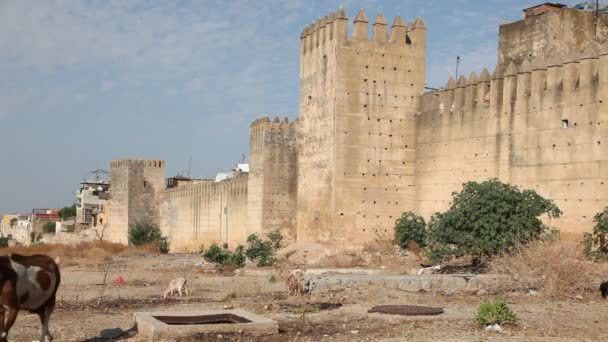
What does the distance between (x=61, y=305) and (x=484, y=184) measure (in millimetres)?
8473

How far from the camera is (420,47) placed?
76.3ft

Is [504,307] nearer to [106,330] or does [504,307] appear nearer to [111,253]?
[106,330]

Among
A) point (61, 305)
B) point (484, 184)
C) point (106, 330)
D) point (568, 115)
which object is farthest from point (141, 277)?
point (568, 115)

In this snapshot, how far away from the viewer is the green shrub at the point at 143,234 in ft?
128

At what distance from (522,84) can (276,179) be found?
982 cm

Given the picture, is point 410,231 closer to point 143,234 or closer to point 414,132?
point 414,132

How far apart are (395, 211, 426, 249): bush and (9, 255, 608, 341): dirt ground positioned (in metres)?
7.01

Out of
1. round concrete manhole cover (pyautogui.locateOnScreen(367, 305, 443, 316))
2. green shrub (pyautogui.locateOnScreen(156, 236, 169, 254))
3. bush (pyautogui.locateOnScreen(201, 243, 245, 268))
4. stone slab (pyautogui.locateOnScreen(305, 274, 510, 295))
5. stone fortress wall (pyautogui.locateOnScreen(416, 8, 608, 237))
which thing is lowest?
green shrub (pyautogui.locateOnScreen(156, 236, 169, 254))

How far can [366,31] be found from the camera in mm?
22953

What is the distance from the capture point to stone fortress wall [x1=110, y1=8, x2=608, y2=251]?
17.3m

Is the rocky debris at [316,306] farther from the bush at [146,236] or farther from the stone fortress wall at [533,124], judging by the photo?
the bush at [146,236]

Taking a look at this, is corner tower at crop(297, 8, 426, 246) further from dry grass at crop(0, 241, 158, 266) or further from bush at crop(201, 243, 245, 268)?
dry grass at crop(0, 241, 158, 266)

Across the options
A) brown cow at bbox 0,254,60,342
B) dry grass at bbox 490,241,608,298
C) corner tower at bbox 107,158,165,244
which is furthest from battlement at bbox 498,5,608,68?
corner tower at bbox 107,158,165,244

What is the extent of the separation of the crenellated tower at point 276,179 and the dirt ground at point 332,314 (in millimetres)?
11309
